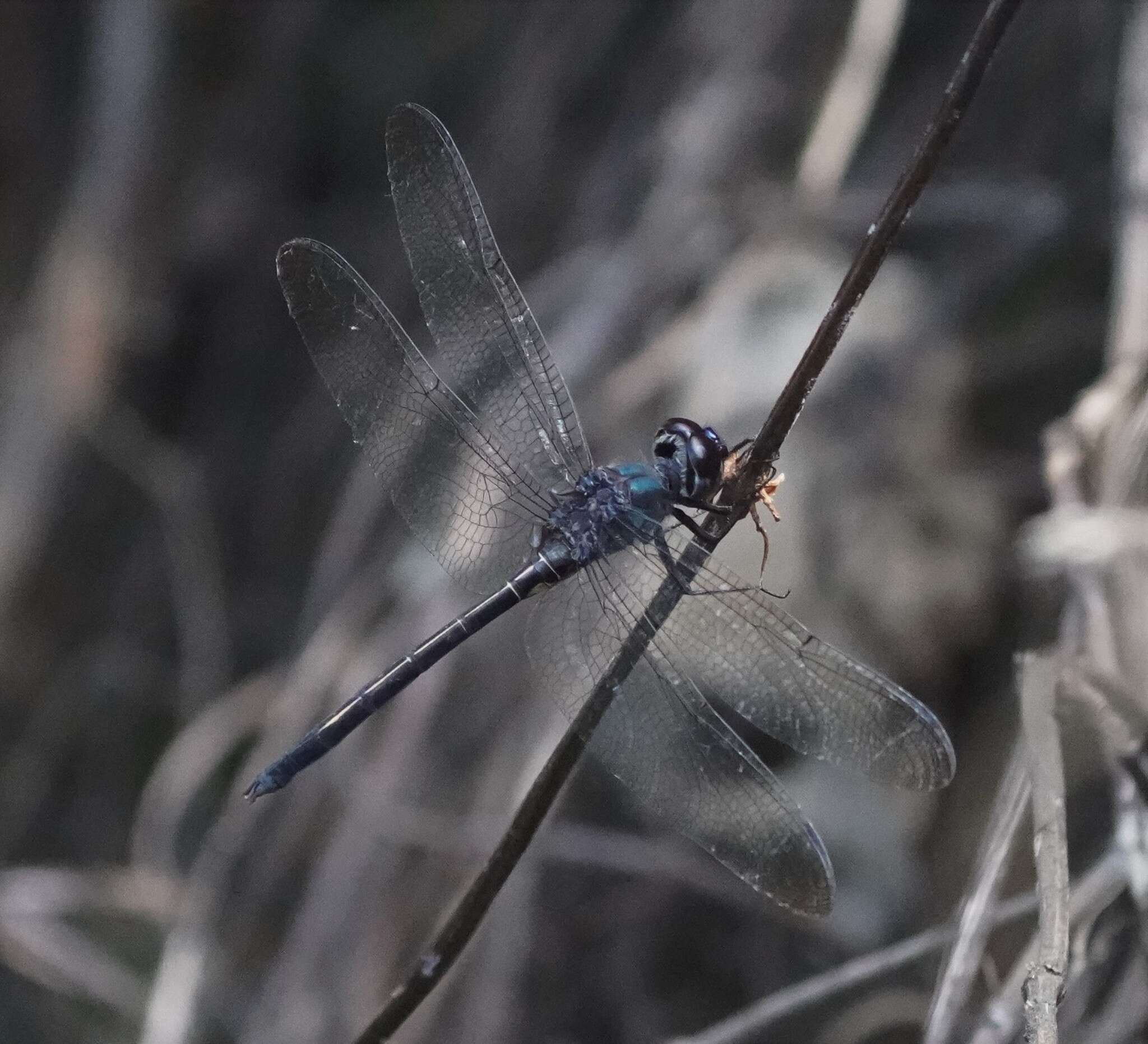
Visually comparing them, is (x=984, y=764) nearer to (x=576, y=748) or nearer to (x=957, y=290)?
(x=957, y=290)

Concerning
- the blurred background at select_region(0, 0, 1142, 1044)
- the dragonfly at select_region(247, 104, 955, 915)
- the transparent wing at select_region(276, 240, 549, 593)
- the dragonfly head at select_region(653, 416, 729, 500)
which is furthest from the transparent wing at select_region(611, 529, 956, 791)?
the blurred background at select_region(0, 0, 1142, 1044)

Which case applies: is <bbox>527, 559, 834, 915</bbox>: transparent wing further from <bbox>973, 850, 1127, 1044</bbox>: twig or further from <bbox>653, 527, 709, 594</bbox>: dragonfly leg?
<bbox>973, 850, 1127, 1044</bbox>: twig

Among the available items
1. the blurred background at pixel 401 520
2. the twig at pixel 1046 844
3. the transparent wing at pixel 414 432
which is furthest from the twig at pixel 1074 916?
the transparent wing at pixel 414 432

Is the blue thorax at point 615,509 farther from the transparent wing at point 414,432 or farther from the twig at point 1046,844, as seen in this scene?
the twig at point 1046,844

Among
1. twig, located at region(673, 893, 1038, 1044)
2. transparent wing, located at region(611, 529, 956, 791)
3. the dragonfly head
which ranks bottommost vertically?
twig, located at region(673, 893, 1038, 1044)

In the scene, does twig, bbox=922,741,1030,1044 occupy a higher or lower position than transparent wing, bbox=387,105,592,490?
lower

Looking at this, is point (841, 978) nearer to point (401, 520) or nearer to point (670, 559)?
point (670, 559)
